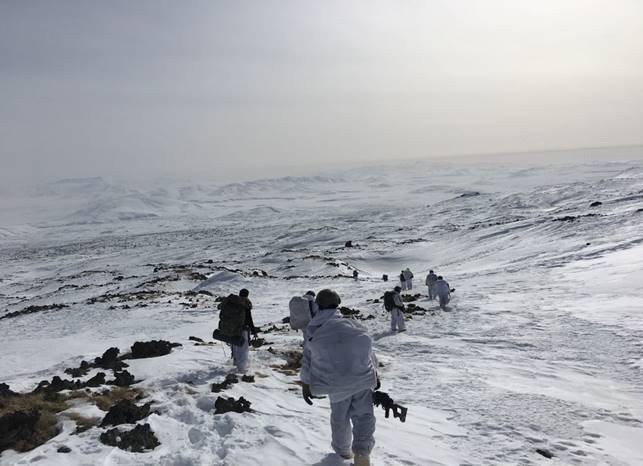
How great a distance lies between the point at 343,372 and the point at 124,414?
155 inches

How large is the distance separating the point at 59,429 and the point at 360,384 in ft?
15.3

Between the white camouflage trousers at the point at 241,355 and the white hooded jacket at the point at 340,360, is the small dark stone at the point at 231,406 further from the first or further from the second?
the white hooded jacket at the point at 340,360

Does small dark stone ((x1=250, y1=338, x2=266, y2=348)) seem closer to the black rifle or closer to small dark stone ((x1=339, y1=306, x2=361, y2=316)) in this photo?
small dark stone ((x1=339, y1=306, x2=361, y2=316))

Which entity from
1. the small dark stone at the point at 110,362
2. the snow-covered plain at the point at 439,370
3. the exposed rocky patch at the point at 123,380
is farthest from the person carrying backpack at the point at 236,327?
the small dark stone at the point at 110,362

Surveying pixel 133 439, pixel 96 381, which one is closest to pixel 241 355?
pixel 96 381

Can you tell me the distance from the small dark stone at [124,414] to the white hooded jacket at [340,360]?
3425mm

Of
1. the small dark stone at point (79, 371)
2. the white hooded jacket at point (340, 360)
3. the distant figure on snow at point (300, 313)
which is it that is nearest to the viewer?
the white hooded jacket at point (340, 360)

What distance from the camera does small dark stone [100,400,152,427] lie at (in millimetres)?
6738

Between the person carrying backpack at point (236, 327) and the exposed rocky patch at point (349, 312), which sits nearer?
the person carrying backpack at point (236, 327)

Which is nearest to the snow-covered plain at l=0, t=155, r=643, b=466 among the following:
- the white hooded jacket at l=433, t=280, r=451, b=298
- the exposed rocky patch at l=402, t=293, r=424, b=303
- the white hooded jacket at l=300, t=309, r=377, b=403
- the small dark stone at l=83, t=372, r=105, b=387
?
the white hooded jacket at l=433, t=280, r=451, b=298

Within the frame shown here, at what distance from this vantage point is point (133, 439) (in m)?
6.00

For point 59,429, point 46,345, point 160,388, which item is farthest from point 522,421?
point 46,345

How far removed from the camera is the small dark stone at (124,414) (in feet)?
22.1

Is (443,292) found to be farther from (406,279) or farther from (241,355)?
(241,355)
